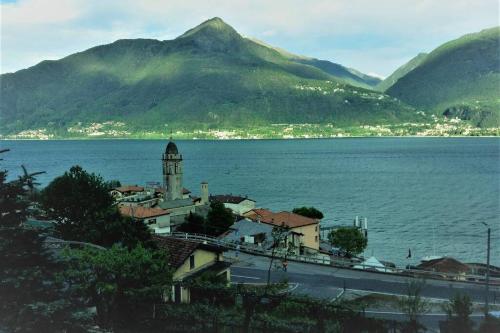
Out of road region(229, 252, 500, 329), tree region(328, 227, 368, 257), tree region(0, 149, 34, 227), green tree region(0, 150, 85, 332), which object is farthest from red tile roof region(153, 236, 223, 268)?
tree region(328, 227, 368, 257)

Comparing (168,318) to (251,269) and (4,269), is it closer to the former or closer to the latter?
(4,269)

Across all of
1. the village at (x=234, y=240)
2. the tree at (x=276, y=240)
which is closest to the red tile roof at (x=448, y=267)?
the village at (x=234, y=240)

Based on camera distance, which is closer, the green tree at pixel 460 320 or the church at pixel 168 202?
the green tree at pixel 460 320

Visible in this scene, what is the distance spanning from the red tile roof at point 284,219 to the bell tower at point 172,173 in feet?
32.1

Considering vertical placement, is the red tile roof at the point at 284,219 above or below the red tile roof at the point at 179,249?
below

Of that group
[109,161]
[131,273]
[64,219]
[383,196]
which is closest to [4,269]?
[131,273]

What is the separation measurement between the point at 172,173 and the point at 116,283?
4642cm

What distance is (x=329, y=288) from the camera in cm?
2669

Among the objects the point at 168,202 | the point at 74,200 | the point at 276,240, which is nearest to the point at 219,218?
the point at 168,202

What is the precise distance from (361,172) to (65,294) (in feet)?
465

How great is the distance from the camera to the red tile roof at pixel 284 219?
46969mm

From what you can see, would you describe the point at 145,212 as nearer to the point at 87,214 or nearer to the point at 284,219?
the point at 284,219

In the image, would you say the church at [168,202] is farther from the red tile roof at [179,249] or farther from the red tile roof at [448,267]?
the red tile roof at [448,267]

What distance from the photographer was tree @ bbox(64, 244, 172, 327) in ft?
45.3
